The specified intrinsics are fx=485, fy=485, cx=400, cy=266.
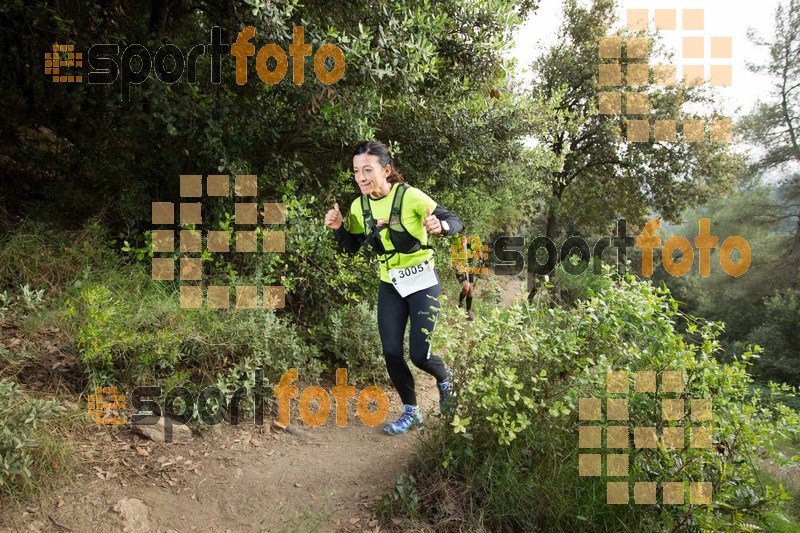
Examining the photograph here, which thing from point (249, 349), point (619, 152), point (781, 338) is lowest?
point (781, 338)

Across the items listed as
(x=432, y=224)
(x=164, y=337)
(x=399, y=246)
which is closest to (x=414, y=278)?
(x=399, y=246)

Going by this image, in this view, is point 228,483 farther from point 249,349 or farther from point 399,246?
point 399,246

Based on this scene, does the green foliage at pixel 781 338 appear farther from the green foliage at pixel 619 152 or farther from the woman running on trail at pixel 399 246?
the woman running on trail at pixel 399 246

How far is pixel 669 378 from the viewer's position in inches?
117

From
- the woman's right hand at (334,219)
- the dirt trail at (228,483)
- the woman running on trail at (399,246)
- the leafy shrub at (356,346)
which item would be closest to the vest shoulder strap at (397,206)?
the woman running on trail at (399,246)

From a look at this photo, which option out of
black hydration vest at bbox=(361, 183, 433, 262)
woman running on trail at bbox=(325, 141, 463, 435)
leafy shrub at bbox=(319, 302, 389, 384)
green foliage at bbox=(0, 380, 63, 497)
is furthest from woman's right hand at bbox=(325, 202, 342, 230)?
green foliage at bbox=(0, 380, 63, 497)

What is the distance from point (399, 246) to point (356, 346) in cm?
204

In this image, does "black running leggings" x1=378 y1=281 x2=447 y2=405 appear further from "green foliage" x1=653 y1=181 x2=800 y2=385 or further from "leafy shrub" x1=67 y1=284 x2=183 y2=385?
"green foliage" x1=653 y1=181 x2=800 y2=385

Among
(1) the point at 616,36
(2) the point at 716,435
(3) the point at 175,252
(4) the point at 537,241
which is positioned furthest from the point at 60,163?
(1) the point at 616,36

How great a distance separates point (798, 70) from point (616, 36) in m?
8.07

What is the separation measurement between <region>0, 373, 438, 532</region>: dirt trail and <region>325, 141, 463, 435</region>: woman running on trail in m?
0.60

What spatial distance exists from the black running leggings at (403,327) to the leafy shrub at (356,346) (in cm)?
143

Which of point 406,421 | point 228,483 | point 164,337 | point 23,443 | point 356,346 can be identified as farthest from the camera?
point 356,346

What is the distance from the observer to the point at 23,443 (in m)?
2.83
